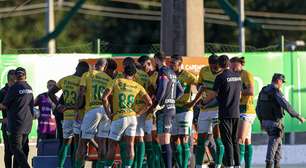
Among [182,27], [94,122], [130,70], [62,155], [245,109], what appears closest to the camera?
[130,70]

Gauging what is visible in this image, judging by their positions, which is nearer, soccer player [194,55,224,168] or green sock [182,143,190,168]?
soccer player [194,55,224,168]

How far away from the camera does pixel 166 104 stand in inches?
772

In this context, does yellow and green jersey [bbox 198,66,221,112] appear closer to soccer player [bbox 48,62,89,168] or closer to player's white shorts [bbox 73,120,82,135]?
soccer player [bbox 48,62,89,168]

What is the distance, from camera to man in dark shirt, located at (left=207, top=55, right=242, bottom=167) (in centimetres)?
1916

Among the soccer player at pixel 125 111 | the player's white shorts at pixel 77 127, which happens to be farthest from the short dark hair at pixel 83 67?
the soccer player at pixel 125 111

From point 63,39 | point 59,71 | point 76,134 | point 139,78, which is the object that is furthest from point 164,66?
point 63,39

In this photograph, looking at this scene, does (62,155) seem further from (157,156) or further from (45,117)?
(45,117)

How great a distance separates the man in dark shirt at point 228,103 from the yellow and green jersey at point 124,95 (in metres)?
1.36

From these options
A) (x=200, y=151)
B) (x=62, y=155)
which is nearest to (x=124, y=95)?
(x=200, y=151)

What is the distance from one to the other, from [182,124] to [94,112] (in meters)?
1.70

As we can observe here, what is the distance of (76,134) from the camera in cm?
1989

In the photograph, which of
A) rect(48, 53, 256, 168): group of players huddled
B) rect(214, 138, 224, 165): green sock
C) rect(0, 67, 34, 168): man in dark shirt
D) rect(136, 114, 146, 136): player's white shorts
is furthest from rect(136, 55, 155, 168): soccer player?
rect(0, 67, 34, 168): man in dark shirt

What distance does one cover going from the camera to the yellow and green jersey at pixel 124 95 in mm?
18578

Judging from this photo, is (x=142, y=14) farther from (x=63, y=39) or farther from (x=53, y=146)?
(x=53, y=146)
